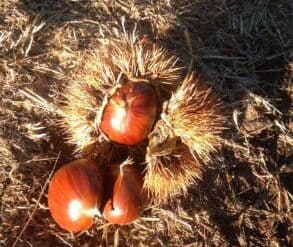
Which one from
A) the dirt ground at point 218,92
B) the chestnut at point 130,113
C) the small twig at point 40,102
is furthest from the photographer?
the small twig at point 40,102

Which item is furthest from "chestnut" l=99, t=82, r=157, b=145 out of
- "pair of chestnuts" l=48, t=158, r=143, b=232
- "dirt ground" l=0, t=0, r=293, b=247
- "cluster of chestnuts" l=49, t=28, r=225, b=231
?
"dirt ground" l=0, t=0, r=293, b=247

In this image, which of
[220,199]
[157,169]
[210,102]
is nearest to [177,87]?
[210,102]

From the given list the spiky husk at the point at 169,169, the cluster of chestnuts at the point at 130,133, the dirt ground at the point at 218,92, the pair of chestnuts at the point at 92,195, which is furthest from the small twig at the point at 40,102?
the spiky husk at the point at 169,169

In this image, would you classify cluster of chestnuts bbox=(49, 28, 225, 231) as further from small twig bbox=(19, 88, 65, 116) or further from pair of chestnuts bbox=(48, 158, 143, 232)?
small twig bbox=(19, 88, 65, 116)

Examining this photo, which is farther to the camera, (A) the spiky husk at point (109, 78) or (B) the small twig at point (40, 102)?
(B) the small twig at point (40, 102)

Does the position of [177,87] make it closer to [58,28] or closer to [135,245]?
[135,245]

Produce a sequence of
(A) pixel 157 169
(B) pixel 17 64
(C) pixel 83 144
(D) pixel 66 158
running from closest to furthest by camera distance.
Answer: (A) pixel 157 169, (C) pixel 83 144, (D) pixel 66 158, (B) pixel 17 64

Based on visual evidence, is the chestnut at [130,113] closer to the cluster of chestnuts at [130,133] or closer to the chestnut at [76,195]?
the cluster of chestnuts at [130,133]
